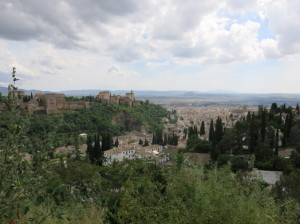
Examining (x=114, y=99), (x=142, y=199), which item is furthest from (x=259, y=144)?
(x=114, y=99)

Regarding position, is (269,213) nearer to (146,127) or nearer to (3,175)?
(3,175)

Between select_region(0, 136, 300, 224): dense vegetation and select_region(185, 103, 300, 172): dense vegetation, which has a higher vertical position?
select_region(0, 136, 300, 224): dense vegetation

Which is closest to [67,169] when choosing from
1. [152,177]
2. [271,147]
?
[152,177]

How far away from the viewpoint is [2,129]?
2.02 m

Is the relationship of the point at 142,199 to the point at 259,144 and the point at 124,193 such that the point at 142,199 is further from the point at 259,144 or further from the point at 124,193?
the point at 259,144

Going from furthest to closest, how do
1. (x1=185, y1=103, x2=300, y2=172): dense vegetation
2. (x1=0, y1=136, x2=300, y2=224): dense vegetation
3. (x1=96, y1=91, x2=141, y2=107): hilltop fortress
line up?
(x1=96, y1=91, x2=141, y2=107): hilltop fortress, (x1=185, y1=103, x2=300, y2=172): dense vegetation, (x1=0, y1=136, x2=300, y2=224): dense vegetation

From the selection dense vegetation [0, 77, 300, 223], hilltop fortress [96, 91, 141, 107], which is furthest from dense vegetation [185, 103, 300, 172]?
hilltop fortress [96, 91, 141, 107]

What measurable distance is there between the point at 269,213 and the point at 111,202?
2013 millimetres

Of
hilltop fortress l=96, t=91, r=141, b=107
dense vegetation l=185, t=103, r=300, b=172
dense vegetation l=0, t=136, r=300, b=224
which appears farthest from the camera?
hilltop fortress l=96, t=91, r=141, b=107

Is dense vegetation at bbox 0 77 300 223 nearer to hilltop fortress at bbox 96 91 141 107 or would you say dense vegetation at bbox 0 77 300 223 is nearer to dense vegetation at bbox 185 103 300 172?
dense vegetation at bbox 185 103 300 172

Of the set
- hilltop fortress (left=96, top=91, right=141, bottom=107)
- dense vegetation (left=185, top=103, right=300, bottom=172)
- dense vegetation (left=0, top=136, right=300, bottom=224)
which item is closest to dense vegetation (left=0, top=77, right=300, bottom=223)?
dense vegetation (left=0, top=136, right=300, bottom=224)

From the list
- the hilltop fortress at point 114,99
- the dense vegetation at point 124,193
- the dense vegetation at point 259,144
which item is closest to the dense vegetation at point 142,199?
the dense vegetation at point 124,193

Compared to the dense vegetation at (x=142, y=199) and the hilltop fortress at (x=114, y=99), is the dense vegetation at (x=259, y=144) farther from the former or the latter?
the hilltop fortress at (x=114, y=99)

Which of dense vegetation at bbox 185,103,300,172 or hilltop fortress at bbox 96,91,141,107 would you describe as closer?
dense vegetation at bbox 185,103,300,172
